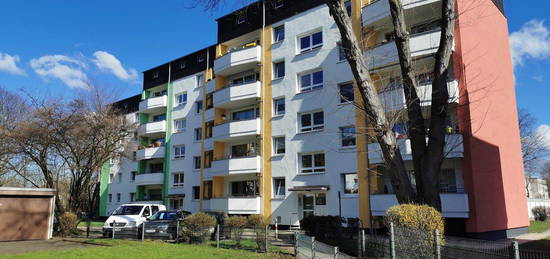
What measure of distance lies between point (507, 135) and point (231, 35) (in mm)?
21051

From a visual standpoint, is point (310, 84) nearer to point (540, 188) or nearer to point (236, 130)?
point (236, 130)

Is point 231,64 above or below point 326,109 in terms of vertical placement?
above

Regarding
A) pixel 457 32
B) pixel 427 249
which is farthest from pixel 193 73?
pixel 427 249

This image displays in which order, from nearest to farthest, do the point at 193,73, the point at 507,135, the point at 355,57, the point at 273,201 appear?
the point at 355,57 → the point at 507,135 → the point at 273,201 → the point at 193,73

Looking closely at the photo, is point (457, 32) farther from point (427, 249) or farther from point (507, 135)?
point (427, 249)

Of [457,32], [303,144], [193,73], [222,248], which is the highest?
[193,73]

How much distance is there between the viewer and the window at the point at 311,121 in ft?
85.8

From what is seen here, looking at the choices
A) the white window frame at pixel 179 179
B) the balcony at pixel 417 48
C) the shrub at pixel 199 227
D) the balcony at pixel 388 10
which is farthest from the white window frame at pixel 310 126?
the white window frame at pixel 179 179

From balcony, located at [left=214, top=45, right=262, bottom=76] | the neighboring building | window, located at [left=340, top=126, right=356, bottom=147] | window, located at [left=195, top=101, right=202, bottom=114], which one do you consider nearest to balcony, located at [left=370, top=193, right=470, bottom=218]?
window, located at [left=340, top=126, right=356, bottom=147]

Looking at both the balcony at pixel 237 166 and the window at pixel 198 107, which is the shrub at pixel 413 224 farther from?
the window at pixel 198 107

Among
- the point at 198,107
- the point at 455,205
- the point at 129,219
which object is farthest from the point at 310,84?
the point at 198,107

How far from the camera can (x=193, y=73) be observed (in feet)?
127

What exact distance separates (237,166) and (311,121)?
20.8 feet

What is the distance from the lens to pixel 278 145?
2842 centimetres
